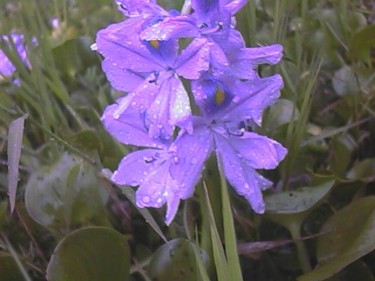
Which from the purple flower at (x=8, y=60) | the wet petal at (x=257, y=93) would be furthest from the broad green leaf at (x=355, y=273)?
the purple flower at (x=8, y=60)

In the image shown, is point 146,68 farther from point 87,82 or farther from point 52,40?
point 52,40

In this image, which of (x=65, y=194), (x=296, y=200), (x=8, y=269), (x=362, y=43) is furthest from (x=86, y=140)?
(x=362, y=43)

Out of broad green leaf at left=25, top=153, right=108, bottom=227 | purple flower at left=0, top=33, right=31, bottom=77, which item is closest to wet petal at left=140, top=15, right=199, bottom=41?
broad green leaf at left=25, top=153, right=108, bottom=227

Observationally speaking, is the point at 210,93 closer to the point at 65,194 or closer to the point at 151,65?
the point at 151,65

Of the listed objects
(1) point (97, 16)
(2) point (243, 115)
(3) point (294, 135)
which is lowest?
(1) point (97, 16)

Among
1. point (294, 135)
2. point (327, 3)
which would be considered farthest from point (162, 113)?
point (327, 3)

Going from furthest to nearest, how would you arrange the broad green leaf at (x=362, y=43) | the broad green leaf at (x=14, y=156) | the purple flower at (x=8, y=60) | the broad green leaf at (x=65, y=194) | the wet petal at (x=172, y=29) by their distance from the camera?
the purple flower at (x=8, y=60)
the broad green leaf at (x=362, y=43)
the broad green leaf at (x=65, y=194)
the broad green leaf at (x=14, y=156)
the wet petal at (x=172, y=29)

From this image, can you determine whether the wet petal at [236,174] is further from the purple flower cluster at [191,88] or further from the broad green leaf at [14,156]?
the broad green leaf at [14,156]
